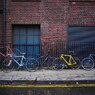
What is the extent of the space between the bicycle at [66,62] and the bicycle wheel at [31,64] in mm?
949

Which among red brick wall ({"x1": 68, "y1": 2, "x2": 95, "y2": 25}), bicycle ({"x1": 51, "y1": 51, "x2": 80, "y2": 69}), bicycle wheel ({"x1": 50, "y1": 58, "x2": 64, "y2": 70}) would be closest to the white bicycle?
bicycle wheel ({"x1": 50, "y1": 58, "x2": 64, "y2": 70})

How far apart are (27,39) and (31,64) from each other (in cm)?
191

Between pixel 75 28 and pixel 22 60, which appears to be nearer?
pixel 22 60

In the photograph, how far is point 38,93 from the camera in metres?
4.50

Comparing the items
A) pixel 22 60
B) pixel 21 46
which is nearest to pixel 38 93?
pixel 22 60

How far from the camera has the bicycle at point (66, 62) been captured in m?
7.67

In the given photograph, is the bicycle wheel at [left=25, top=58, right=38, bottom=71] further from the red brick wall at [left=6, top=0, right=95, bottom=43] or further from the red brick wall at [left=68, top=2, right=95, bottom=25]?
the red brick wall at [left=68, top=2, right=95, bottom=25]

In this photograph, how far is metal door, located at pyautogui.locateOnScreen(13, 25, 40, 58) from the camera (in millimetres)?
8570

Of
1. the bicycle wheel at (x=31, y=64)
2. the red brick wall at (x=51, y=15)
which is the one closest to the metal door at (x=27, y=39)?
the red brick wall at (x=51, y=15)

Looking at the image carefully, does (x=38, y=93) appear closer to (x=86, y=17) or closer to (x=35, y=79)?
(x=35, y=79)

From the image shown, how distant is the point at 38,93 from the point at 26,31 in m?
5.03

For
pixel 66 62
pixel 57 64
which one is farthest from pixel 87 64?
pixel 57 64

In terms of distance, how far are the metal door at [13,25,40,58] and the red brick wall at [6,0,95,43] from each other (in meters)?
0.36

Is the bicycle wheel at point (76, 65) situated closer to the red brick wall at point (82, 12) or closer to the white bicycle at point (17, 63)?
the white bicycle at point (17, 63)
